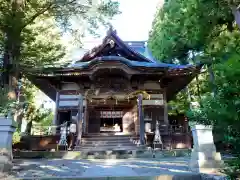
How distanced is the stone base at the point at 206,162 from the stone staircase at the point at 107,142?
195 inches

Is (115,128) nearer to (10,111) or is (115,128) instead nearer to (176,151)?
(176,151)

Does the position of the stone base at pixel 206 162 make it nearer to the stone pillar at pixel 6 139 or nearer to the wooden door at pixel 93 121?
the stone pillar at pixel 6 139

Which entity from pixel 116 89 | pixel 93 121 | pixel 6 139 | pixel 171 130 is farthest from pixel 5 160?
pixel 171 130

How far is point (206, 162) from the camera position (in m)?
5.09

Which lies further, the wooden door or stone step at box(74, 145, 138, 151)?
the wooden door

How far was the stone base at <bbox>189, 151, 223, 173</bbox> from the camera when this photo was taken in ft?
16.3

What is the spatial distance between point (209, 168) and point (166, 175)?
4.19 feet

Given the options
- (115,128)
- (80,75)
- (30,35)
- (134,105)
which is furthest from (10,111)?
(115,128)

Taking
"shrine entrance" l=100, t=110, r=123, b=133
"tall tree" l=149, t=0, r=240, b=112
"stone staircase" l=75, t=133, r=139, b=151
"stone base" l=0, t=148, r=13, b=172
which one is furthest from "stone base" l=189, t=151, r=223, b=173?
"shrine entrance" l=100, t=110, r=123, b=133

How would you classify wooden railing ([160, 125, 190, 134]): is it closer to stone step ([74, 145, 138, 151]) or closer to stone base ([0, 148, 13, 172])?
stone step ([74, 145, 138, 151])

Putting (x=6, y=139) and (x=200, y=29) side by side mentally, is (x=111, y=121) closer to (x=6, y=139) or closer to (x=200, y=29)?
(x=200, y=29)

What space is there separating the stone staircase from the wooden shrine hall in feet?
1.29

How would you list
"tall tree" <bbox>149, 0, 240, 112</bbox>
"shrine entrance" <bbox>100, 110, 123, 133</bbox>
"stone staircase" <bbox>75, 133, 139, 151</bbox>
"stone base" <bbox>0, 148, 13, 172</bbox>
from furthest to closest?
"shrine entrance" <bbox>100, 110, 123, 133</bbox>
"stone staircase" <bbox>75, 133, 139, 151</bbox>
"tall tree" <bbox>149, 0, 240, 112</bbox>
"stone base" <bbox>0, 148, 13, 172</bbox>

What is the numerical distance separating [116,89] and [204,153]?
7938 millimetres
